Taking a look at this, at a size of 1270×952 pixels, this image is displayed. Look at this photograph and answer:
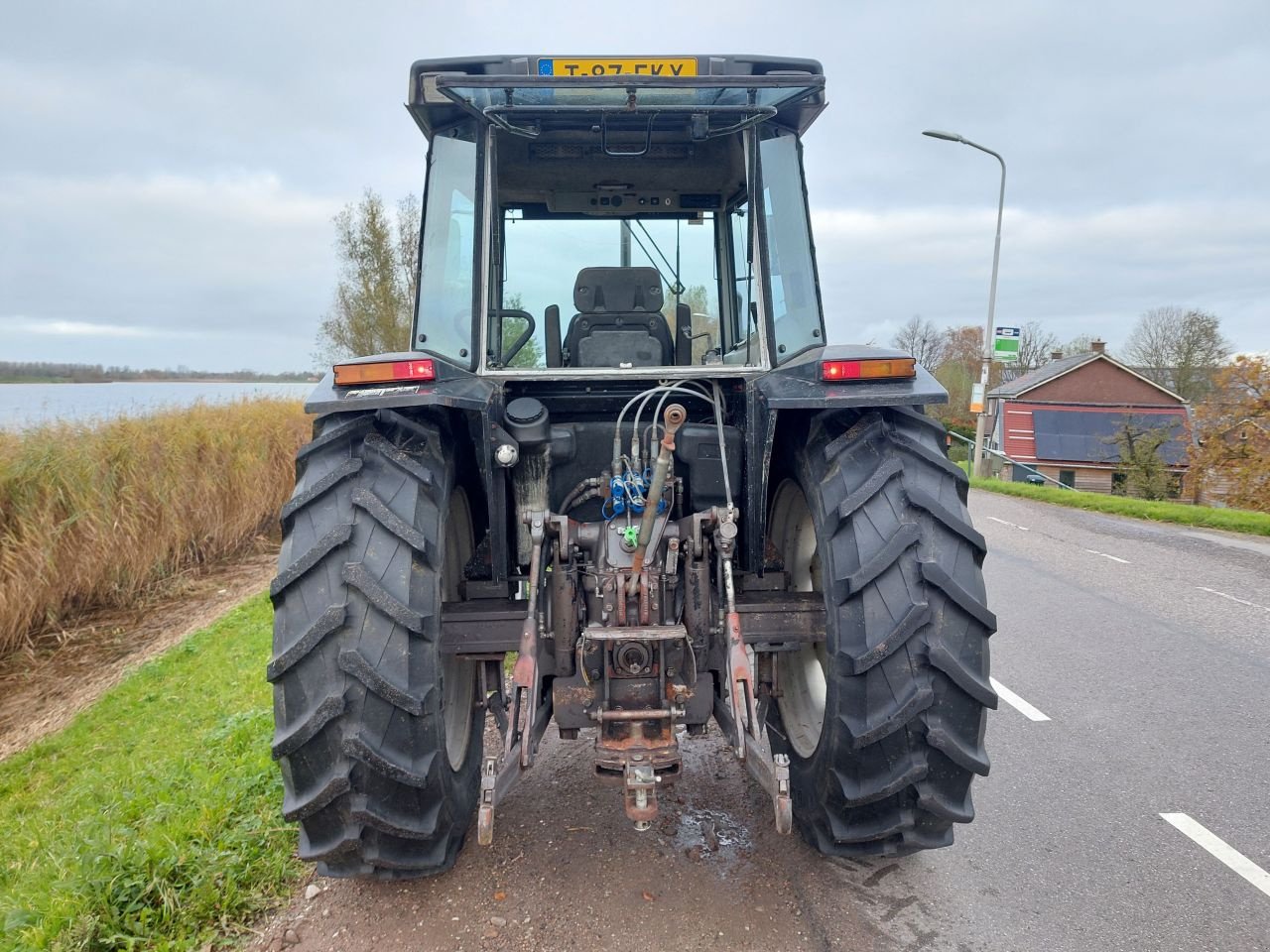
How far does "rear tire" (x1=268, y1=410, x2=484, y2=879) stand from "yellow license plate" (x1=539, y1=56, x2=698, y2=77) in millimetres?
1304

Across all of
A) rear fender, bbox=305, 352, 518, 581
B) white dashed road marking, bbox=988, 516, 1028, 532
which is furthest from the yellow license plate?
white dashed road marking, bbox=988, 516, 1028, 532

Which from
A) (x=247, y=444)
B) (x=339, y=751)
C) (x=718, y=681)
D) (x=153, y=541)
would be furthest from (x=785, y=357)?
(x=247, y=444)

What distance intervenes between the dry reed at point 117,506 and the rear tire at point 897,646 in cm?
641

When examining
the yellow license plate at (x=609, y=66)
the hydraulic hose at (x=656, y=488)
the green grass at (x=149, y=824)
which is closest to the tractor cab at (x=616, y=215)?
the yellow license plate at (x=609, y=66)

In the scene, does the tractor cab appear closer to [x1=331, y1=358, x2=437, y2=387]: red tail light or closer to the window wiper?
the window wiper

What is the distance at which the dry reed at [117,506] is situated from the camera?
6.38m

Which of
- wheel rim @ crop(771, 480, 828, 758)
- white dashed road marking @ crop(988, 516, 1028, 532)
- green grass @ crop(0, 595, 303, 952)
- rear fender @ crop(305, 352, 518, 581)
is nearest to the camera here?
rear fender @ crop(305, 352, 518, 581)

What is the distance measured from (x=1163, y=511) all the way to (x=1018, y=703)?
10.3m

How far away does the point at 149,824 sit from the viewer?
314 centimetres

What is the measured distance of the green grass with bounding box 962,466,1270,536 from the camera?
37.9ft

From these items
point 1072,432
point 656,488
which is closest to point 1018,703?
point 656,488

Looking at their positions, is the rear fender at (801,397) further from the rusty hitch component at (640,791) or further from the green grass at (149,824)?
the green grass at (149,824)

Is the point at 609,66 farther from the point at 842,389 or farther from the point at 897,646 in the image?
the point at 897,646

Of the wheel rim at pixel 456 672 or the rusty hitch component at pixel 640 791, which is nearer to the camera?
the rusty hitch component at pixel 640 791
